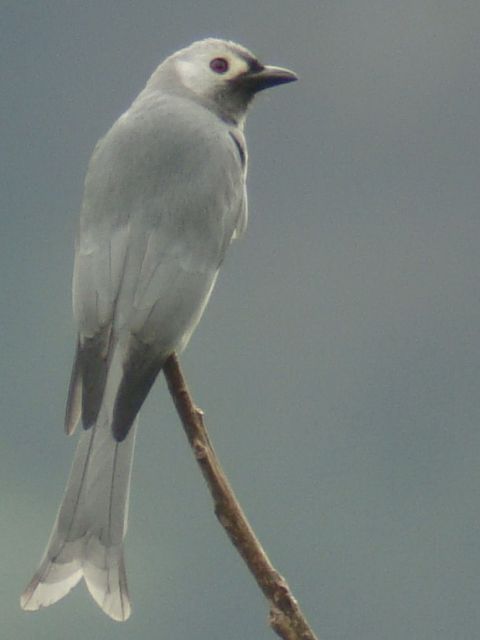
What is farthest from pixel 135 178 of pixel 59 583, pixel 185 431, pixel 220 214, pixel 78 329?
pixel 59 583

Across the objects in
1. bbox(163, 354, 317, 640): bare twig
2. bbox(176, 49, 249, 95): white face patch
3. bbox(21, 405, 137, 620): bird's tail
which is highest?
bbox(176, 49, 249, 95): white face patch

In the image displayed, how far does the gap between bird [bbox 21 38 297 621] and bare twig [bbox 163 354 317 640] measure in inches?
11.9

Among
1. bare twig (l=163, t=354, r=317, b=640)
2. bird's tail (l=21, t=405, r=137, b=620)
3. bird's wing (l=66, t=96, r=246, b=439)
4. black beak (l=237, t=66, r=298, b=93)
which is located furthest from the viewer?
black beak (l=237, t=66, r=298, b=93)

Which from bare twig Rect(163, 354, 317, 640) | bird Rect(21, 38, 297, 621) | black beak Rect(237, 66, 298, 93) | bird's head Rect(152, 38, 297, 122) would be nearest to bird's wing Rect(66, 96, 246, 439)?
bird Rect(21, 38, 297, 621)

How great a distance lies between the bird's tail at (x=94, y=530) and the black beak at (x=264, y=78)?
208cm

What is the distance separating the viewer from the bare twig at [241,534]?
238 centimetres

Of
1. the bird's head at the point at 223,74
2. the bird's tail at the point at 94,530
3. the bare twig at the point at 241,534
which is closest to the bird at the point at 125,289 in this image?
the bird's tail at the point at 94,530

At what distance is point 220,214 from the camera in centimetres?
373

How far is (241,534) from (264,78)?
9.22 feet

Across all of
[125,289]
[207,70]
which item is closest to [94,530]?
[125,289]

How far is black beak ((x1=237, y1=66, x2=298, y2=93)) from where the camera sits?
4914 mm

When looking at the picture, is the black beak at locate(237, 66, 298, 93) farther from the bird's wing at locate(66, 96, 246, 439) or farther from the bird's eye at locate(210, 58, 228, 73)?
the bird's wing at locate(66, 96, 246, 439)

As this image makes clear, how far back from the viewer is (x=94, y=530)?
317 cm

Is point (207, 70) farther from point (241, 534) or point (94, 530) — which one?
point (241, 534)
